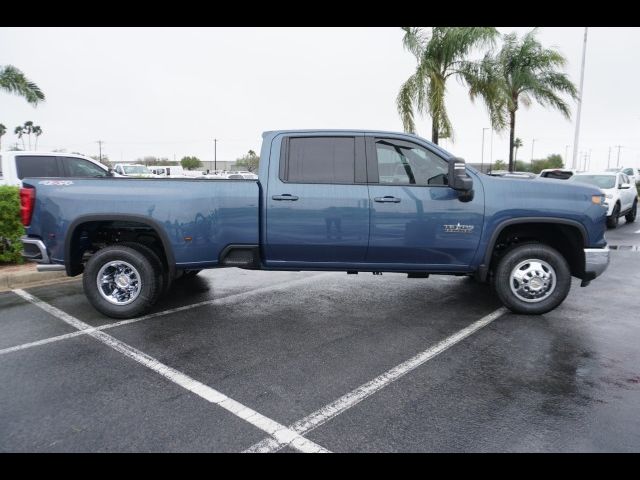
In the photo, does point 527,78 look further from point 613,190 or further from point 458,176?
point 458,176

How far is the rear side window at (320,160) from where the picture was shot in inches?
194

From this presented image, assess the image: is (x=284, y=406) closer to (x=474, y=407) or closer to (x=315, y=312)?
(x=474, y=407)

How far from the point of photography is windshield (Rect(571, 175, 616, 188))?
43.9ft

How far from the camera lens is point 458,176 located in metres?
4.59

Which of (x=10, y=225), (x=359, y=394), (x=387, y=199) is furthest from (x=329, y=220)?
(x=10, y=225)

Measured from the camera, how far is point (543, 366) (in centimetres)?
384

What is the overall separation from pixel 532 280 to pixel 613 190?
404 inches

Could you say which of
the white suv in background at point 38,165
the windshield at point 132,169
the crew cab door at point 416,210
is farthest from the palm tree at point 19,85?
the crew cab door at point 416,210

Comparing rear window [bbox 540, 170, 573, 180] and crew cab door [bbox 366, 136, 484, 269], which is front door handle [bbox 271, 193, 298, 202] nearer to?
crew cab door [bbox 366, 136, 484, 269]

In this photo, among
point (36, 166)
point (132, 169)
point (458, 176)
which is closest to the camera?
point (458, 176)

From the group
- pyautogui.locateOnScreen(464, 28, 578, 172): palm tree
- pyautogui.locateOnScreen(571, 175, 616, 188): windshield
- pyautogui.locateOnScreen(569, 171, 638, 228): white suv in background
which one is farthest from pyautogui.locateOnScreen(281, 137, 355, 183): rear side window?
pyautogui.locateOnScreen(464, 28, 578, 172): palm tree

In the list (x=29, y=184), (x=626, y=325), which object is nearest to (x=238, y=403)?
(x=29, y=184)
